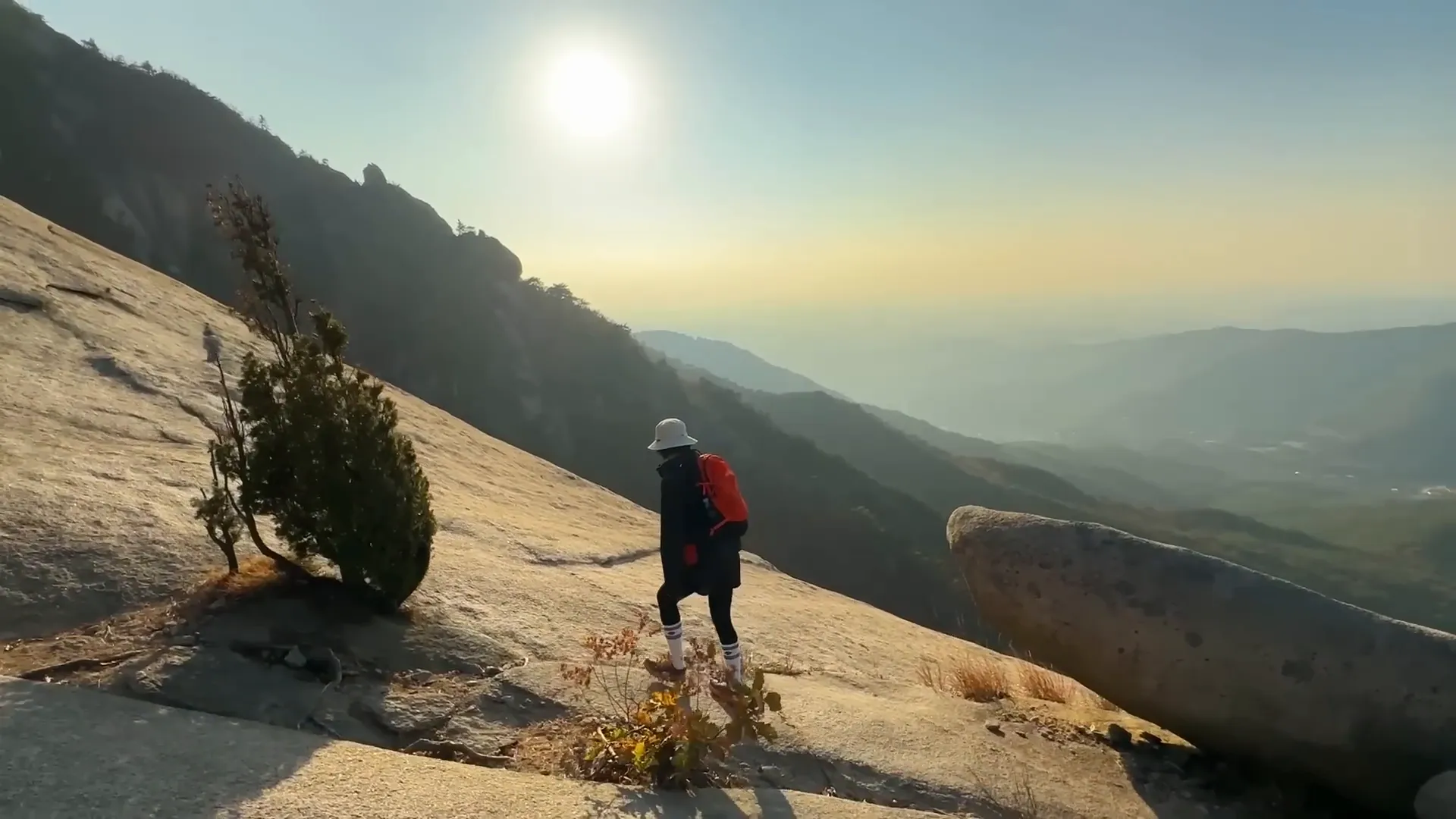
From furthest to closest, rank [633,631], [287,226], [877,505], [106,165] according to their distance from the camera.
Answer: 1. [877,505]
2. [287,226]
3. [106,165]
4. [633,631]

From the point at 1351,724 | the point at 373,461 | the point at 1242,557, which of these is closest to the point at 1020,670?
the point at 1351,724

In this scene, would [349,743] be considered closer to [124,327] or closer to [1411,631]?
[1411,631]

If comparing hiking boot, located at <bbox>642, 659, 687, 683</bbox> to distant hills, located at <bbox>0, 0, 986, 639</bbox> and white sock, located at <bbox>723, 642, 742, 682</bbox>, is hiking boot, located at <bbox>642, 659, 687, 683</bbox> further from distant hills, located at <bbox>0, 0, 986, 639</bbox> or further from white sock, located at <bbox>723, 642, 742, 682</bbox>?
distant hills, located at <bbox>0, 0, 986, 639</bbox>

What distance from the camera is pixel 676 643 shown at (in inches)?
279

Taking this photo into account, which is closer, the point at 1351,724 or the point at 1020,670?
the point at 1351,724

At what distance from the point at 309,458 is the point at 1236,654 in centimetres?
773

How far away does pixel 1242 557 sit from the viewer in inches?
4291

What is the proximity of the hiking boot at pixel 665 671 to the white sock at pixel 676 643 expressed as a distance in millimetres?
42

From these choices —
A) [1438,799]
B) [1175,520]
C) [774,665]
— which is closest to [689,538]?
[774,665]

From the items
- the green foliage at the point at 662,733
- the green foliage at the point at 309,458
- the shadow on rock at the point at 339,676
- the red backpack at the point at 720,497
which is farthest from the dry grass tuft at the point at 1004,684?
the green foliage at the point at 309,458

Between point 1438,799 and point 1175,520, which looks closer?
point 1438,799

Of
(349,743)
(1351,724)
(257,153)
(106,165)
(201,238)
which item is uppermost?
(257,153)

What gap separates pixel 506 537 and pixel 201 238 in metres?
50.3

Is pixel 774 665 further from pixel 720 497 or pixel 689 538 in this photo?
pixel 720 497
